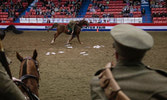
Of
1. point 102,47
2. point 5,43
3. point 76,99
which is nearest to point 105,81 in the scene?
point 76,99

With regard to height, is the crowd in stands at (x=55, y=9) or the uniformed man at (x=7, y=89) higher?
the crowd in stands at (x=55, y=9)

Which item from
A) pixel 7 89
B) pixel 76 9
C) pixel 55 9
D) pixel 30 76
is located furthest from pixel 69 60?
pixel 55 9

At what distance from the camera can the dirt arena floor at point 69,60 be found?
232 inches

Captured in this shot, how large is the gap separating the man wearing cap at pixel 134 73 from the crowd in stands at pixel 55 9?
18743mm

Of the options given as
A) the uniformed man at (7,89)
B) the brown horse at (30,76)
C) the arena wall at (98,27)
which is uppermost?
the uniformed man at (7,89)

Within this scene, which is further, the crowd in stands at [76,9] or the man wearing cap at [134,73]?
the crowd in stands at [76,9]

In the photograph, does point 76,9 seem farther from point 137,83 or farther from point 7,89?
point 137,83

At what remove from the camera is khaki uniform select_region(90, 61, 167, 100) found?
52.9 inches

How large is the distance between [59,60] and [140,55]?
7634 millimetres

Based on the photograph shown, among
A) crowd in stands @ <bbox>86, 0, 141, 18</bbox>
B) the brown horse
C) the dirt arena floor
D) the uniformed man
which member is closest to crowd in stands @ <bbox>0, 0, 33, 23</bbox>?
the dirt arena floor

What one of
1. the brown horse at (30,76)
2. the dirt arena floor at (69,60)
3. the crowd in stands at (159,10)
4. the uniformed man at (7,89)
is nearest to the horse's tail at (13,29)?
the dirt arena floor at (69,60)

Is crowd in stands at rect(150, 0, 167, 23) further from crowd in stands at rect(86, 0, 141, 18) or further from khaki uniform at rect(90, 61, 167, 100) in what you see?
khaki uniform at rect(90, 61, 167, 100)

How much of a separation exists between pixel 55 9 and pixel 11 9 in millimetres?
5748

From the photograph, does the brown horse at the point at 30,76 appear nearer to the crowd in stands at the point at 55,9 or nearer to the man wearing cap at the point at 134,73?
the man wearing cap at the point at 134,73
